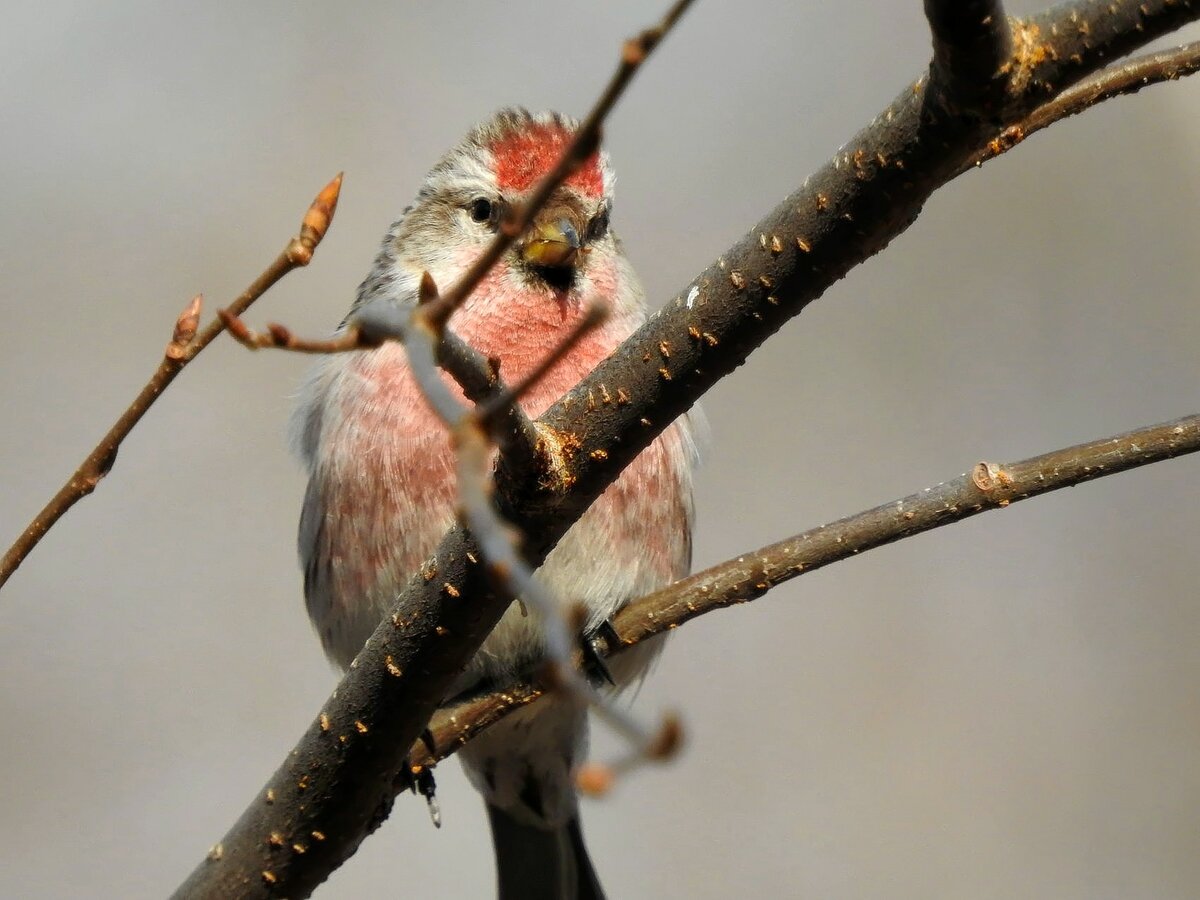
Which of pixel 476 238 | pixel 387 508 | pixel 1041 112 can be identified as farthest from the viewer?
pixel 476 238

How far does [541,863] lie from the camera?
4883 millimetres

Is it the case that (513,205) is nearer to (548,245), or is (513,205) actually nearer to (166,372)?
(548,245)

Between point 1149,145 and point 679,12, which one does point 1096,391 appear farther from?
point 679,12

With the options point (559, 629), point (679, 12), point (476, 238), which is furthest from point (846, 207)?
point (476, 238)

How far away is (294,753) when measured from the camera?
9.15 feet

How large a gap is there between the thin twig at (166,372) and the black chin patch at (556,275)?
6.85 ft

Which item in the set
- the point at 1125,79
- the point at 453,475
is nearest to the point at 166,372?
the point at 1125,79

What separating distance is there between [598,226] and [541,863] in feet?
6.66

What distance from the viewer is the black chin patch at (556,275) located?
433 centimetres

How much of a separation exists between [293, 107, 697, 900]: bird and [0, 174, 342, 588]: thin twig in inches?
58.3

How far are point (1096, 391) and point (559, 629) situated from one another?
19.6 feet

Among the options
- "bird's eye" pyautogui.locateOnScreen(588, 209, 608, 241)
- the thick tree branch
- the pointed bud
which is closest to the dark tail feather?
"bird's eye" pyautogui.locateOnScreen(588, 209, 608, 241)

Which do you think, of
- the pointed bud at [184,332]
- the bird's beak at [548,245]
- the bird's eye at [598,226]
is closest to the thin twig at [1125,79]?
the pointed bud at [184,332]

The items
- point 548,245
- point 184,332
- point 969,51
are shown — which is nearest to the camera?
point 969,51
